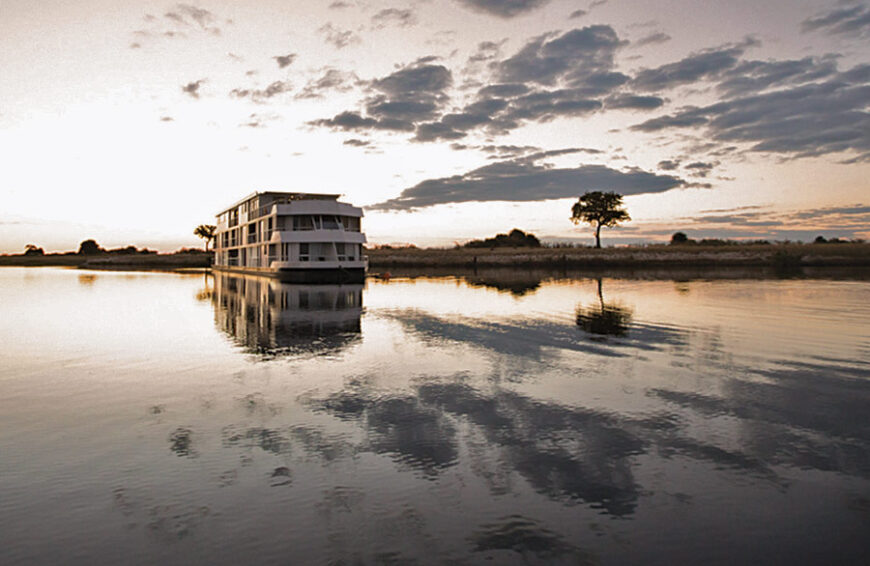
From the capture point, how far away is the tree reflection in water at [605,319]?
17344 millimetres

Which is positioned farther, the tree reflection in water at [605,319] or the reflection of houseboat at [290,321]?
the tree reflection in water at [605,319]

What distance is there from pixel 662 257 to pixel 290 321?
77.6 metres

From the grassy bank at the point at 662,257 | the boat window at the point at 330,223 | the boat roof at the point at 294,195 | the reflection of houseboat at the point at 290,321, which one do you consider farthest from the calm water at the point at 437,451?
the grassy bank at the point at 662,257

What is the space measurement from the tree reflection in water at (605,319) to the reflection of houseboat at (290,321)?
26.2 feet

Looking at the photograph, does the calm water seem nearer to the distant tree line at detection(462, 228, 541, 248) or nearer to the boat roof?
the boat roof

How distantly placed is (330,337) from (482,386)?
7.36 meters

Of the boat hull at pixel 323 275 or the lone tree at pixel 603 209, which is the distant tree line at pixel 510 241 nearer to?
the lone tree at pixel 603 209

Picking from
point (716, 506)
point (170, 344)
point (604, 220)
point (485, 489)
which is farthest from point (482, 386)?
point (604, 220)

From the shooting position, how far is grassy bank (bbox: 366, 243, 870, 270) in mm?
76625

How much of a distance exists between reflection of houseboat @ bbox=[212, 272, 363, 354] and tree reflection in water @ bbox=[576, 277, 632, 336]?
798 centimetres

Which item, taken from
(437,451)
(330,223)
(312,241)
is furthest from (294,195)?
(437,451)

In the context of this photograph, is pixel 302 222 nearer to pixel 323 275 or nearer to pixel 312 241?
pixel 312 241

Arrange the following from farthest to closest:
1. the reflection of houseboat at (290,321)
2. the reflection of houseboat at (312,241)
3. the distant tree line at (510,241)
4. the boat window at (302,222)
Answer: the distant tree line at (510,241) < the boat window at (302,222) < the reflection of houseboat at (312,241) < the reflection of houseboat at (290,321)

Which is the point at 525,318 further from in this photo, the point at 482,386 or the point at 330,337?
the point at 482,386
